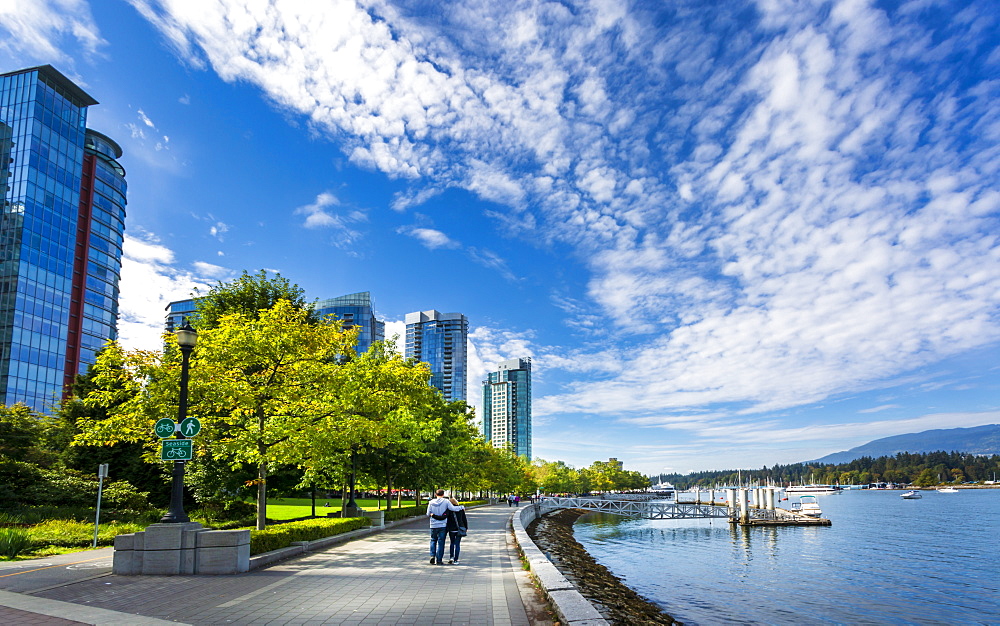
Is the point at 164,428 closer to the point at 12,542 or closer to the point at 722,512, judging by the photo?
the point at 12,542

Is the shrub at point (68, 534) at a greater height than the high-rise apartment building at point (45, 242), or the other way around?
the high-rise apartment building at point (45, 242)

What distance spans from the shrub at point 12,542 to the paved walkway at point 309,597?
5.75 metres

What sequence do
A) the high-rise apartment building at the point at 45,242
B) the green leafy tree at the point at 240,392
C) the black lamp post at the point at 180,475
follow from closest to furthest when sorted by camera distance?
the black lamp post at the point at 180,475
the green leafy tree at the point at 240,392
the high-rise apartment building at the point at 45,242

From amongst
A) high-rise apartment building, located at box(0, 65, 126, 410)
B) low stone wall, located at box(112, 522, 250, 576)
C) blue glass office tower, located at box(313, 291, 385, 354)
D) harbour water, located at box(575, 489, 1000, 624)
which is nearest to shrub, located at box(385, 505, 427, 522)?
harbour water, located at box(575, 489, 1000, 624)

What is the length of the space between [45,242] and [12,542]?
74.9 metres

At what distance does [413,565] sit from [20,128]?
86.1 metres

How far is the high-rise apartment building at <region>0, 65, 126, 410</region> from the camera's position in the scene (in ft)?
229

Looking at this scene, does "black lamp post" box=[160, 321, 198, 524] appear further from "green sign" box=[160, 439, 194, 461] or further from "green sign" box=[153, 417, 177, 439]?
"green sign" box=[160, 439, 194, 461]

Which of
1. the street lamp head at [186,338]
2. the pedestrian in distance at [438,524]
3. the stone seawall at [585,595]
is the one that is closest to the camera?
the stone seawall at [585,595]

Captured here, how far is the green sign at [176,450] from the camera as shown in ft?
44.1

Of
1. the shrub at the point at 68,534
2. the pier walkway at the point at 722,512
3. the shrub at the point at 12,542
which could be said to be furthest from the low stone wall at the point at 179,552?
the pier walkway at the point at 722,512

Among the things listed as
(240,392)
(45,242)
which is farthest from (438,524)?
(45,242)

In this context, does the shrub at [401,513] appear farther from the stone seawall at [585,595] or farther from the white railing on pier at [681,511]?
the white railing on pier at [681,511]

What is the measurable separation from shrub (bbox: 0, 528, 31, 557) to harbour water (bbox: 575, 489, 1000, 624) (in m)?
19.3
